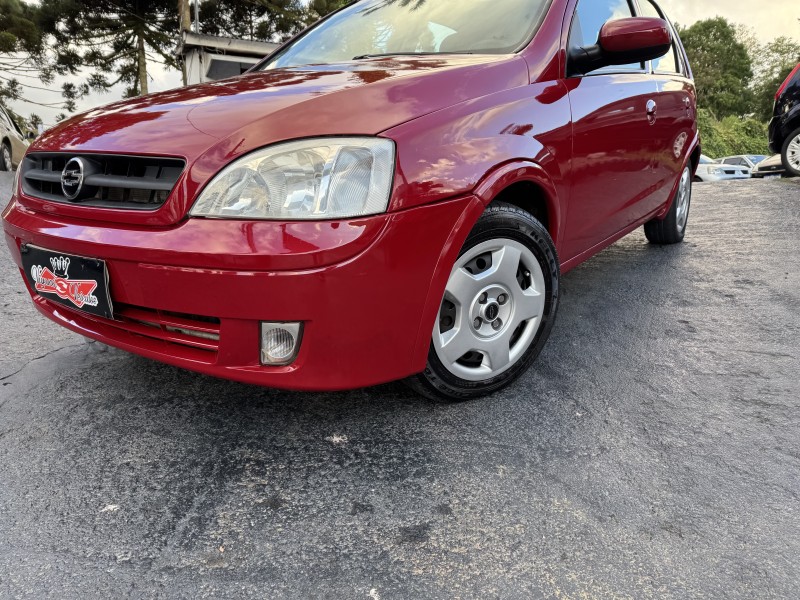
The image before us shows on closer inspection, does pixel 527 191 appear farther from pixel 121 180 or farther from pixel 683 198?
pixel 683 198

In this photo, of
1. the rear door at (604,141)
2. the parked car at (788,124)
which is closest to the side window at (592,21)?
the rear door at (604,141)

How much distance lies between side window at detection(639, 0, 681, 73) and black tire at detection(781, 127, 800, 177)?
4610 mm

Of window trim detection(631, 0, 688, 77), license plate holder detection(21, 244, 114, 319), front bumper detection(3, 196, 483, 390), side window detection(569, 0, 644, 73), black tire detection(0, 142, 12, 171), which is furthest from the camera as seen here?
black tire detection(0, 142, 12, 171)

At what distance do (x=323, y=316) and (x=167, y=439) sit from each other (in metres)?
0.73

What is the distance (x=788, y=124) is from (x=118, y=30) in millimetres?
17355

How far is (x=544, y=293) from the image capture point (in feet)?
7.22

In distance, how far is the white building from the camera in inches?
548

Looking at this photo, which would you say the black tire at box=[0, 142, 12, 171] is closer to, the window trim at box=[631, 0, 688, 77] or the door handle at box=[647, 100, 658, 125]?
the window trim at box=[631, 0, 688, 77]

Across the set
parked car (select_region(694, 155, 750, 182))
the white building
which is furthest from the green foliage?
parked car (select_region(694, 155, 750, 182))

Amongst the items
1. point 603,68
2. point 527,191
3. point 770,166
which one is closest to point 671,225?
point 603,68

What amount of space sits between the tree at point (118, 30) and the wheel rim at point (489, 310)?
59.7ft

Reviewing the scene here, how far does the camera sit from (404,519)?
1549 millimetres

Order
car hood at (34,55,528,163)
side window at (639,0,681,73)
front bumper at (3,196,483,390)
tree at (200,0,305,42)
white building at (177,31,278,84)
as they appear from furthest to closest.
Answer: tree at (200,0,305,42) < white building at (177,31,278,84) < side window at (639,0,681,73) < car hood at (34,55,528,163) < front bumper at (3,196,483,390)

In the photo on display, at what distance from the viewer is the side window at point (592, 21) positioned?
248 cm
